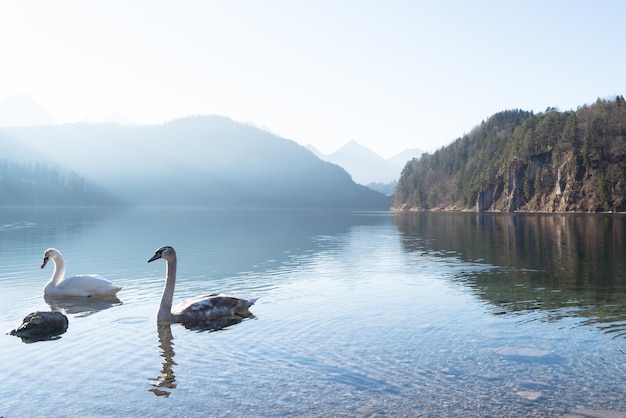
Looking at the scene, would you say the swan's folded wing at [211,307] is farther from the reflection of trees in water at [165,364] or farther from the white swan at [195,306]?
the reflection of trees in water at [165,364]

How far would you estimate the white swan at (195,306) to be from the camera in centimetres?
1966

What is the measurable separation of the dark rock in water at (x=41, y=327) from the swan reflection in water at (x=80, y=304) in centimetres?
293

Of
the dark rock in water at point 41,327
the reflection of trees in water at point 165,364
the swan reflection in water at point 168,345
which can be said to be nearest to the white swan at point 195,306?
the swan reflection in water at point 168,345

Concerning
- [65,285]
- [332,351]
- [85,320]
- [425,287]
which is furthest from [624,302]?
[65,285]

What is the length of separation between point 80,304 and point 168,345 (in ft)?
33.6

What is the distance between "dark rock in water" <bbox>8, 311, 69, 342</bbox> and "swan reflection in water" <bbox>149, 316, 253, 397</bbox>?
3.61 m

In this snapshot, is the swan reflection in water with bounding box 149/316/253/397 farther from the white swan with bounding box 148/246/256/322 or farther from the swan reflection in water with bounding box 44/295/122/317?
the swan reflection in water with bounding box 44/295/122/317

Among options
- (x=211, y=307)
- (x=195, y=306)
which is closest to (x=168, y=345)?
Result: (x=195, y=306)

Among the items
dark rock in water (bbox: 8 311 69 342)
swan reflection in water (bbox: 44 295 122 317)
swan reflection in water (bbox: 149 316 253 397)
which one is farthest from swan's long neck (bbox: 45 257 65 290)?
swan reflection in water (bbox: 149 316 253 397)

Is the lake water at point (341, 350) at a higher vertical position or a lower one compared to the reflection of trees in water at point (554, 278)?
higher

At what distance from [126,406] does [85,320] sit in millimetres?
10808

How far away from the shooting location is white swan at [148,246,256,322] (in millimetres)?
19656


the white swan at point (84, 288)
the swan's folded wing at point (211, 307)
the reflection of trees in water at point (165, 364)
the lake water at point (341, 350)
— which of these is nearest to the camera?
the lake water at point (341, 350)

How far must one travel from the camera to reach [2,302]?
963 inches
